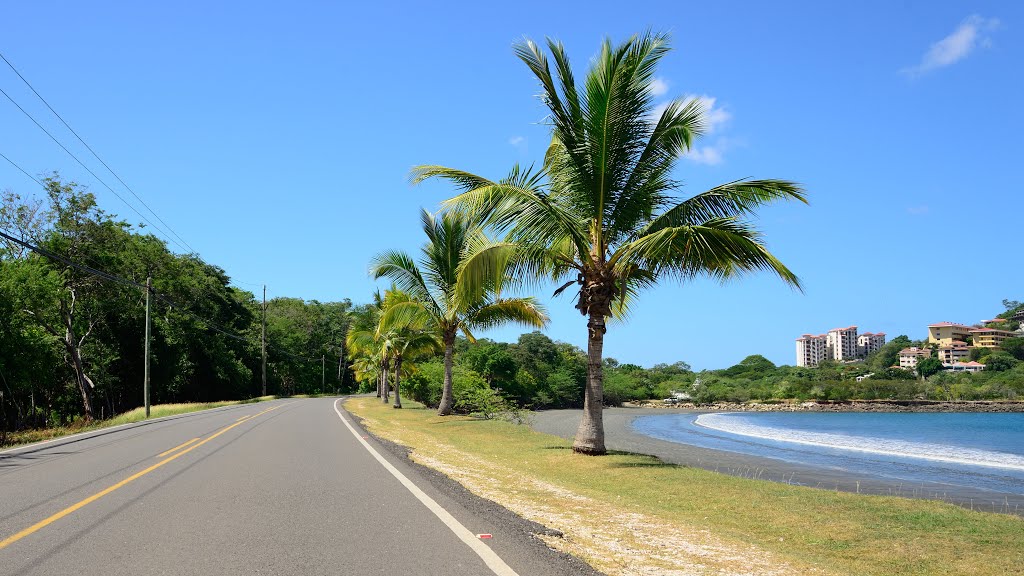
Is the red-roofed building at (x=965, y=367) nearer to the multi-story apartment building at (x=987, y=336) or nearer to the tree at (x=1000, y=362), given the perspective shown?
the tree at (x=1000, y=362)

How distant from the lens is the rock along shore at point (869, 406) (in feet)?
298

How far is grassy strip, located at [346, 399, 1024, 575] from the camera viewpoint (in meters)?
5.64

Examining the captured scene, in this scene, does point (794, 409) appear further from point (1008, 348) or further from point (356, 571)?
point (356, 571)

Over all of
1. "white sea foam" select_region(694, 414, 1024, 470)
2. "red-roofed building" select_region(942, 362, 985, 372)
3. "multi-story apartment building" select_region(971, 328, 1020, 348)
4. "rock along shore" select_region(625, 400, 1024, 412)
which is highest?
"multi-story apartment building" select_region(971, 328, 1020, 348)

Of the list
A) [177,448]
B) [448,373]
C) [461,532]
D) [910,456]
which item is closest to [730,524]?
[461,532]

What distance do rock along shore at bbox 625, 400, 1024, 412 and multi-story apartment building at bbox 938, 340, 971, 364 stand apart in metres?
42.5

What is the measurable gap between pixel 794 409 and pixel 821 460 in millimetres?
75542

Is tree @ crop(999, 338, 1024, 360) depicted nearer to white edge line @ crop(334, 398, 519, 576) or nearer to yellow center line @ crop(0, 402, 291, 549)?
white edge line @ crop(334, 398, 519, 576)

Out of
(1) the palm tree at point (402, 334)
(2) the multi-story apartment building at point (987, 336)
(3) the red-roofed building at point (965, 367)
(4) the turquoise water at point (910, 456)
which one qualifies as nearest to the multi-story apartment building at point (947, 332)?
(2) the multi-story apartment building at point (987, 336)

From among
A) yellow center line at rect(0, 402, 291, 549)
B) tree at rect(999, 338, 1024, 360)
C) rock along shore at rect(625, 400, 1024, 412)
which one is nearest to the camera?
yellow center line at rect(0, 402, 291, 549)

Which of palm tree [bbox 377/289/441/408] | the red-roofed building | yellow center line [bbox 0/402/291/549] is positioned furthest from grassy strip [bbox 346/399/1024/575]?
the red-roofed building

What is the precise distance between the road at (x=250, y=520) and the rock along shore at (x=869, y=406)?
83946mm

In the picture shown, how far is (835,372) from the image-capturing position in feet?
374

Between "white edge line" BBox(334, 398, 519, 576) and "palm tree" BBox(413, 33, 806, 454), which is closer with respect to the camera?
"white edge line" BBox(334, 398, 519, 576)
